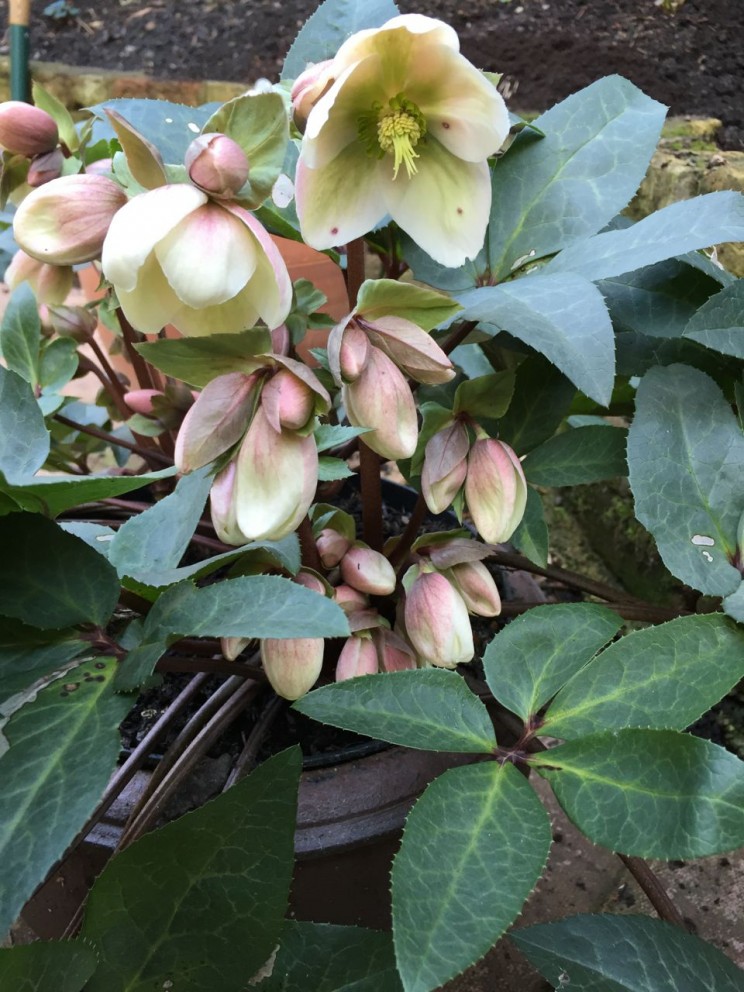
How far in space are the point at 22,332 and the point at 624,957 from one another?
17.2 inches

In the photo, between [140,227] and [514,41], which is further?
[514,41]

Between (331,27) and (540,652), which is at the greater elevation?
(331,27)

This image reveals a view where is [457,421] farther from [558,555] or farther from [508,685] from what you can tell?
[558,555]

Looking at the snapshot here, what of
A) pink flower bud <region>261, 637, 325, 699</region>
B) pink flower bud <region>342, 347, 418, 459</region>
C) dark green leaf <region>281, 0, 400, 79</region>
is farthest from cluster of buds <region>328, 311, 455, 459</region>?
dark green leaf <region>281, 0, 400, 79</region>

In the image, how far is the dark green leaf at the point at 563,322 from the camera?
0.33 metres

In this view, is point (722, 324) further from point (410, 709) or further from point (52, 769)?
point (52, 769)

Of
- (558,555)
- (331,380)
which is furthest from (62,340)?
(558,555)

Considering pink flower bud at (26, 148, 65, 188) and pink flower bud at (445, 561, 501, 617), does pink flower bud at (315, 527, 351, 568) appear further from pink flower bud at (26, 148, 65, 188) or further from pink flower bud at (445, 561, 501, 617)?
pink flower bud at (26, 148, 65, 188)

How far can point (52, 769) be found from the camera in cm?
30

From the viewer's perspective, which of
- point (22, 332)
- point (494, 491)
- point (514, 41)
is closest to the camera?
point (494, 491)

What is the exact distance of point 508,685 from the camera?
35cm

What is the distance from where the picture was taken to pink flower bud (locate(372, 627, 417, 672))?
1.36 feet

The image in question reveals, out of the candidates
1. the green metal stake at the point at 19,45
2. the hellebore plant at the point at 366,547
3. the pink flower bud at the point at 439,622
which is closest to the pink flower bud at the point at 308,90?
the hellebore plant at the point at 366,547

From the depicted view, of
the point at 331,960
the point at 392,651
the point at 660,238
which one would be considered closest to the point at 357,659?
the point at 392,651
